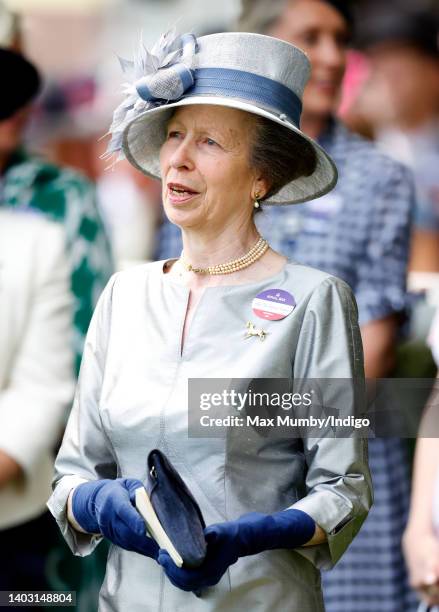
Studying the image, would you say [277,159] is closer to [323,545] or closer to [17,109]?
[323,545]

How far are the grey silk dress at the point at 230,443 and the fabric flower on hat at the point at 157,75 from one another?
385 millimetres

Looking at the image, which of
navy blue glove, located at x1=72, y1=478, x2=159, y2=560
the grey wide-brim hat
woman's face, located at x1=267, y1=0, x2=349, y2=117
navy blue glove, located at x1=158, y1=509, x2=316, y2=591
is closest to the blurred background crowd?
woman's face, located at x1=267, y1=0, x2=349, y2=117

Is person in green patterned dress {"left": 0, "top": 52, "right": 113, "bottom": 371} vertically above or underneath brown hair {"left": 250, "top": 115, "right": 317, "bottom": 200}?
underneath

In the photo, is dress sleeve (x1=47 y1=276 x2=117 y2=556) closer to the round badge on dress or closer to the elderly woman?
the elderly woman

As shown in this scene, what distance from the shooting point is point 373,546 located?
379 centimetres

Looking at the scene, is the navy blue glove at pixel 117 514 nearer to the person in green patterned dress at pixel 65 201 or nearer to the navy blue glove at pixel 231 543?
the navy blue glove at pixel 231 543

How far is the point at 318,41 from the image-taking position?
13.3 feet

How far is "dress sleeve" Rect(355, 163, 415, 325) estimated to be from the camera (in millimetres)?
3732

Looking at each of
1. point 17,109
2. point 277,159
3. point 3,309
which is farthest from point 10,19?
point 277,159

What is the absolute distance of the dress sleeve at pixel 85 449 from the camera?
8.33 ft

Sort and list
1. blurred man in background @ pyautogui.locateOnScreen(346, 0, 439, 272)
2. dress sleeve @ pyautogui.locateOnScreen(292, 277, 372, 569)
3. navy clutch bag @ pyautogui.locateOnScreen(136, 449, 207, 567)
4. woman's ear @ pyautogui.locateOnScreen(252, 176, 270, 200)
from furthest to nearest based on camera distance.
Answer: blurred man in background @ pyautogui.locateOnScreen(346, 0, 439, 272) < woman's ear @ pyautogui.locateOnScreen(252, 176, 270, 200) < dress sleeve @ pyautogui.locateOnScreen(292, 277, 372, 569) < navy clutch bag @ pyautogui.locateOnScreen(136, 449, 207, 567)

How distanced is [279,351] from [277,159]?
0.42m

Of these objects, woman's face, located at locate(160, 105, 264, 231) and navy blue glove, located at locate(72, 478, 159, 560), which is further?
woman's face, located at locate(160, 105, 264, 231)

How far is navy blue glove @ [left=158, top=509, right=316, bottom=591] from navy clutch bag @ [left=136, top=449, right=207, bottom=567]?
3 centimetres
